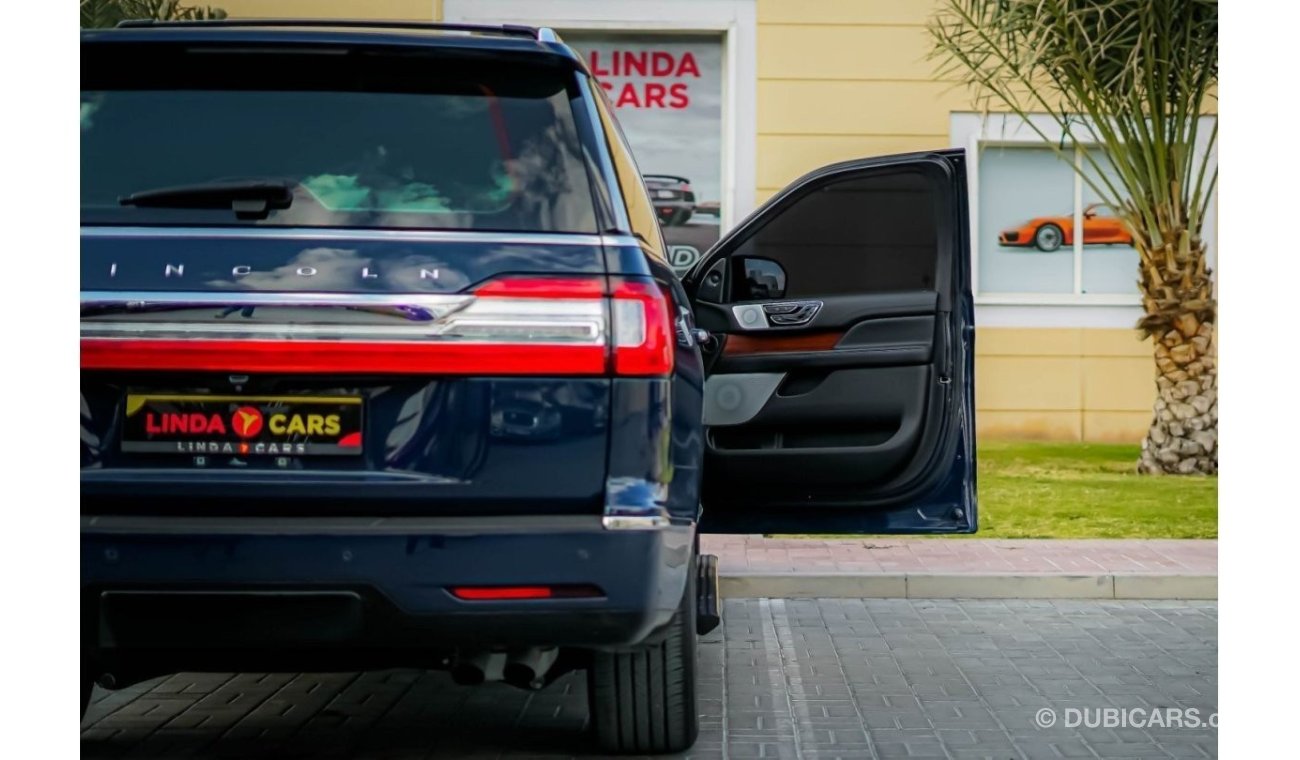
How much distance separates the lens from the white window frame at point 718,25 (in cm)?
1508

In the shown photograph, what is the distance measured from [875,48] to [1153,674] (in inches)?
380

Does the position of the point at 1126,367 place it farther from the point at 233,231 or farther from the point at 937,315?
the point at 233,231

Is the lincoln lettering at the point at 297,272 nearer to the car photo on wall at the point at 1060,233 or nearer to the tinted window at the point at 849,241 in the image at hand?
the tinted window at the point at 849,241

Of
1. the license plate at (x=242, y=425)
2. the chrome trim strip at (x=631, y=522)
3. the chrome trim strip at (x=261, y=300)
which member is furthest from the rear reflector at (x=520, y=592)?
the chrome trim strip at (x=261, y=300)

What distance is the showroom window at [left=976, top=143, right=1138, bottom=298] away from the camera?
1552 cm

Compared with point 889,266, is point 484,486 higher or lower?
lower

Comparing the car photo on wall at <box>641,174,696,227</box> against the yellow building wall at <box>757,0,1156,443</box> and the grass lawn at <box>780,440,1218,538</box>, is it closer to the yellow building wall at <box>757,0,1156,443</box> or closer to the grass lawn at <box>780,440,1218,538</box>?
the yellow building wall at <box>757,0,1156,443</box>

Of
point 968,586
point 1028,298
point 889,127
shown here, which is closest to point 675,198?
point 889,127

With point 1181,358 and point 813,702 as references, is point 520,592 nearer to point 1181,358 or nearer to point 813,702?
point 813,702

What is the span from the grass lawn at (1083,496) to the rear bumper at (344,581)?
693 cm

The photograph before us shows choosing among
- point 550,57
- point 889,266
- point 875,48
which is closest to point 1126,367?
point 889,266

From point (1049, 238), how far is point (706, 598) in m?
10.8

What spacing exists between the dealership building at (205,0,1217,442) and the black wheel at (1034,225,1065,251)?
0.45m

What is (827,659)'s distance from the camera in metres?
6.97
